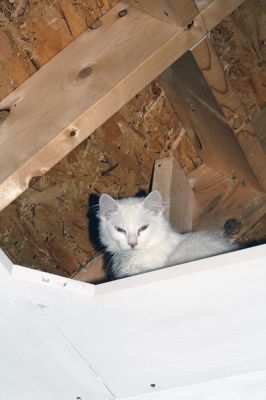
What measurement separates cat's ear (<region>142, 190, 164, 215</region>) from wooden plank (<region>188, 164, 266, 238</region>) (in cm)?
25

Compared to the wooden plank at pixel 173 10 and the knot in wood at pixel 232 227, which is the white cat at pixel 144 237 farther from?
the wooden plank at pixel 173 10

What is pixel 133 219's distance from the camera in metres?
2.96

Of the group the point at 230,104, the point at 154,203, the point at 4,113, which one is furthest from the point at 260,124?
the point at 4,113

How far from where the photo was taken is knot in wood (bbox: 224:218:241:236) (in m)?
3.04

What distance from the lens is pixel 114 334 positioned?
5.15 feet

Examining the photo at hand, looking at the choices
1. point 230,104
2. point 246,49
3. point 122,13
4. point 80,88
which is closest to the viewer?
point 80,88

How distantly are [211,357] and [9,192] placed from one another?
88 cm

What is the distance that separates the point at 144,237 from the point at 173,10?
1.26m

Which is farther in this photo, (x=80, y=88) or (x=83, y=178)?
(x=83, y=178)

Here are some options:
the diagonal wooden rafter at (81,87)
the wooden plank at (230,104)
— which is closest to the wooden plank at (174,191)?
the wooden plank at (230,104)

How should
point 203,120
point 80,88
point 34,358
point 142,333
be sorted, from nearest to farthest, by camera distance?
point 142,333 → point 34,358 → point 80,88 → point 203,120

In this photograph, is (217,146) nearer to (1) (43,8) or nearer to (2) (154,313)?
(1) (43,8)

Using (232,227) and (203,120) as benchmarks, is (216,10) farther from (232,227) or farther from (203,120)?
(232,227)

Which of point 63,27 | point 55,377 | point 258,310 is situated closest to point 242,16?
point 63,27
